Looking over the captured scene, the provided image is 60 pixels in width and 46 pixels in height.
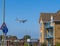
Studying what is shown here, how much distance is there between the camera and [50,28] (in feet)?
210

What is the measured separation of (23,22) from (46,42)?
47.6 ft

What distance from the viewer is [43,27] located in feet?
222

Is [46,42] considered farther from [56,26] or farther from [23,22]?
[23,22]

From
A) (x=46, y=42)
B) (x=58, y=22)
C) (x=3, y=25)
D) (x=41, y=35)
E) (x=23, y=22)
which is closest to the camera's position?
(x=3, y=25)

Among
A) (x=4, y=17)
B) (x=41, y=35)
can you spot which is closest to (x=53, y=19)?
(x=41, y=35)

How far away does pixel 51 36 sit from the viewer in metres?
62.0

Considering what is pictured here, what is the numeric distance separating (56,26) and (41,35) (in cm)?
1139

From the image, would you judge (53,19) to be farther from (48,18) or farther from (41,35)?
(41,35)

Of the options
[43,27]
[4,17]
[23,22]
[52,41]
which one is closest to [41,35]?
[43,27]

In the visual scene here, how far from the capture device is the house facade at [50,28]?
197 ft

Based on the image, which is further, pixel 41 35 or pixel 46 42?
pixel 41 35

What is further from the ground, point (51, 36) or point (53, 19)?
point (53, 19)

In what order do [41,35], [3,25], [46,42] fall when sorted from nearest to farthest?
[3,25], [46,42], [41,35]

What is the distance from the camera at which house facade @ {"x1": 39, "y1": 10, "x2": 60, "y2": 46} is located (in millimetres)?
60094
